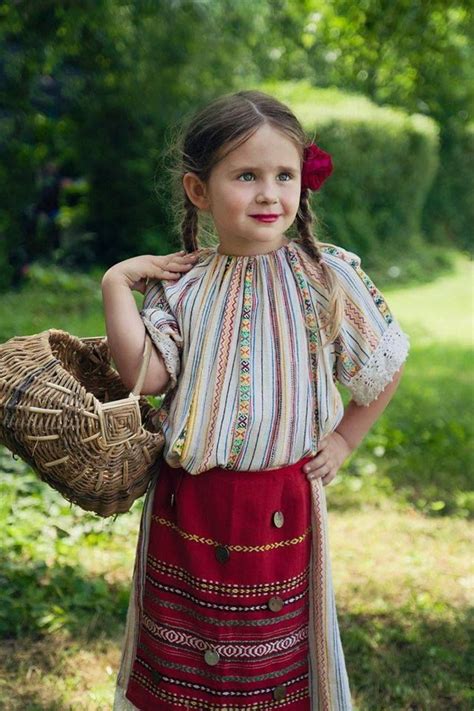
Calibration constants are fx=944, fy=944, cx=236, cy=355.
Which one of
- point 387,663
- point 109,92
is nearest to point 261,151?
point 387,663

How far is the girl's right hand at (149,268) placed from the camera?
2.17 metres

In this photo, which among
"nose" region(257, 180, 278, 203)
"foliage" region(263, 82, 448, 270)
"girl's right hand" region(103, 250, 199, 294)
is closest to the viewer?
"nose" region(257, 180, 278, 203)

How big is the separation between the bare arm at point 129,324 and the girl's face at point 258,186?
0.70 feet

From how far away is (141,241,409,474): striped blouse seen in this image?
6.92 feet

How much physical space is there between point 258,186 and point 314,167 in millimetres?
181

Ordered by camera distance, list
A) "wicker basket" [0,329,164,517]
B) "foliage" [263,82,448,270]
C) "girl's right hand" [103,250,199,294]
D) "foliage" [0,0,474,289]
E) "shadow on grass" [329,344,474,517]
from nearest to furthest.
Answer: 1. "wicker basket" [0,329,164,517]
2. "girl's right hand" [103,250,199,294]
3. "shadow on grass" [329,344,474,517]
4. "foliage" [0,0,474,289]
5. "foliage" [263,82,448,270]

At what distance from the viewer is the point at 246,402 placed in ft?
6.91

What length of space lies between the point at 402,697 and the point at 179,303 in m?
1.60

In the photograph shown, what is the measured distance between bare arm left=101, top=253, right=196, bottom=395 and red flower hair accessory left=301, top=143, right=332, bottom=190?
14.8 inches

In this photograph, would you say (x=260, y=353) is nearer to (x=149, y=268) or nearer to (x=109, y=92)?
(x=149, y=268)

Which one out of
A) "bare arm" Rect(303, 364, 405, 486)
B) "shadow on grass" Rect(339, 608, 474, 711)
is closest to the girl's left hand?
"bare arm" Rect(303, 364, 405, 486)

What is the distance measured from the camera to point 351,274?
2.23 metres

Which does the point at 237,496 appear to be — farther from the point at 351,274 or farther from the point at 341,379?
the point at 351,274

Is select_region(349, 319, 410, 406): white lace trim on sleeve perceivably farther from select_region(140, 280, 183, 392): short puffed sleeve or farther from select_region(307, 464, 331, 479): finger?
select_region(140, 280, 183, 392): short puffed sleeve
